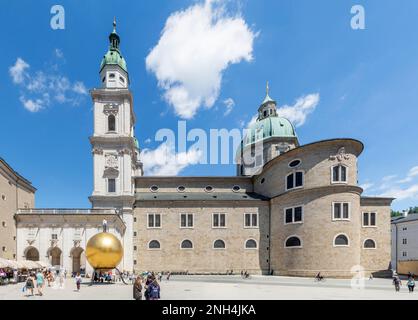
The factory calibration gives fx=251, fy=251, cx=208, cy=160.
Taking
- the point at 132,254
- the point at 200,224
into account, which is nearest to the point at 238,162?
the point at 200,224

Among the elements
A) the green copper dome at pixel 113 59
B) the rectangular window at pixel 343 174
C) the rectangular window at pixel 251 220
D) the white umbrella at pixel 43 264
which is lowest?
the white umbrella at pixel 43 264

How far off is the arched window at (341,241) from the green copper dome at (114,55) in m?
40.7

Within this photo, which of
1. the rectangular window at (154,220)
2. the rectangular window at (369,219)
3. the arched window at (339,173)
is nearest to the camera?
the arched window at (339,173)

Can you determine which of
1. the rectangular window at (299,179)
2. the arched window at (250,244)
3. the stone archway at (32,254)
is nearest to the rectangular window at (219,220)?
the arched window at (250,244)

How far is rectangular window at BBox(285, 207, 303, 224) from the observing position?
34.6 metres

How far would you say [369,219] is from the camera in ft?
123

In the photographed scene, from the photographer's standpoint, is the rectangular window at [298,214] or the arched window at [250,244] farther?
the arched window at [250,244]

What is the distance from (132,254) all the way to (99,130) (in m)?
19.4

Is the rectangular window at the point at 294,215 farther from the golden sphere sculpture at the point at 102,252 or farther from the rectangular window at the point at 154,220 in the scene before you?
the golden sphere sculpture at the point at 102,252

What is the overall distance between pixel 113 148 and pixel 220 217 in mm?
19713

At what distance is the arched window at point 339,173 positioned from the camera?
111 feet

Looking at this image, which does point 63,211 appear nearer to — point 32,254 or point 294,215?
point 32,254

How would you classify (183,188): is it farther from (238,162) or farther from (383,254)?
(383,254)

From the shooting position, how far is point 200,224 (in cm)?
3922
